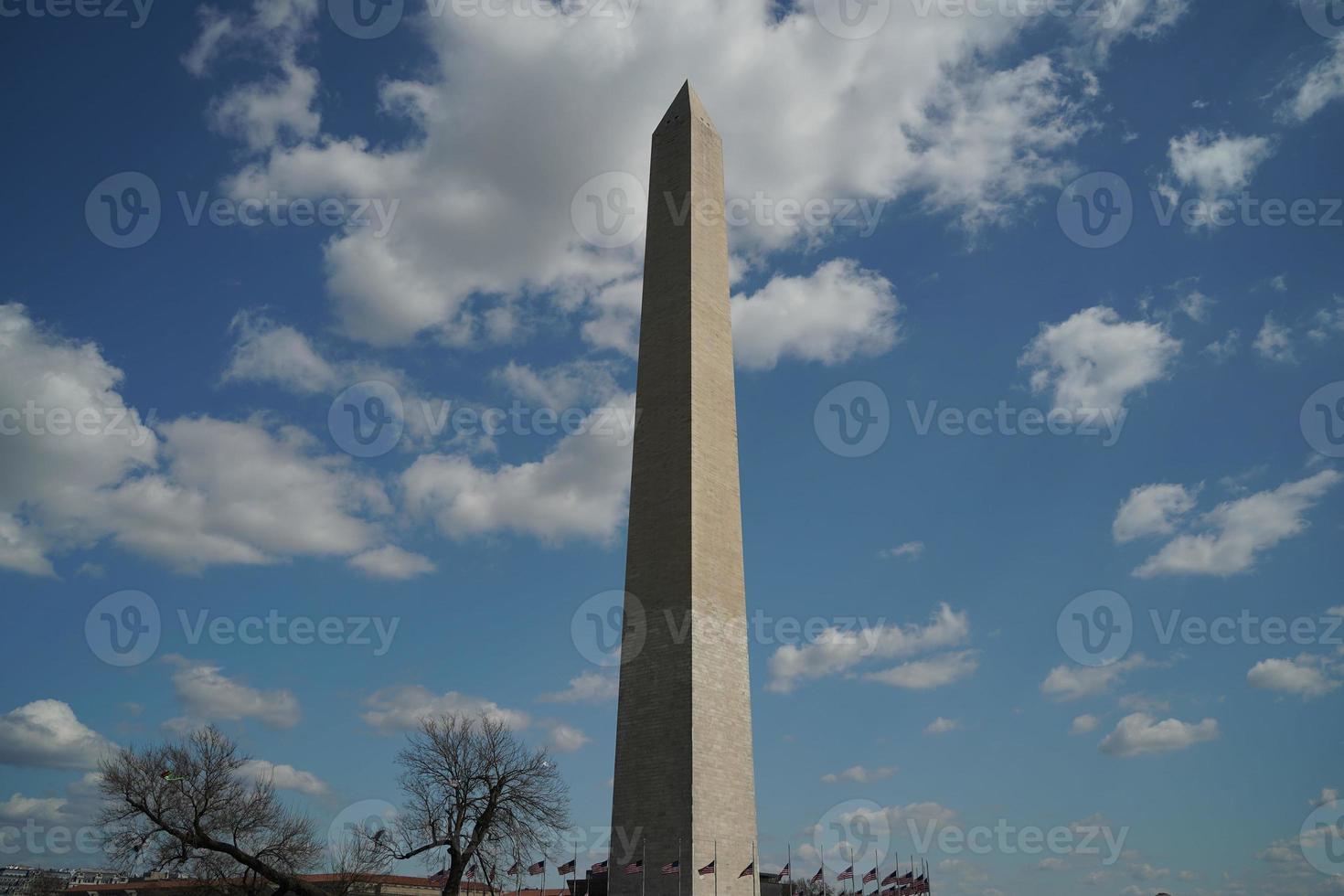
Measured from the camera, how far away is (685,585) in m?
35.7

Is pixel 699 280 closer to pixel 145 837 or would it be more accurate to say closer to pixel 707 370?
pixel 707 370

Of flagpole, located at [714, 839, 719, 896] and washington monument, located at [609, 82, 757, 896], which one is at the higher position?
washington monument, located at [609, 82, 757, 896]

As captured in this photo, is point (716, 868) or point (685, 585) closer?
point (716, 868)

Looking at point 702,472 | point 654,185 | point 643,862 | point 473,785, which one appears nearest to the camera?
point 643,862

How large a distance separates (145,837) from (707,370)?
27.5m

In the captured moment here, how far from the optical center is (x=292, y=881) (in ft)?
125

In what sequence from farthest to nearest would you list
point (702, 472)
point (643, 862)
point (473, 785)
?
point (473, 785) → point (702, 472) → point (643, 862)

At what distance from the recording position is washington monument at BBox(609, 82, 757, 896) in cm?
3384

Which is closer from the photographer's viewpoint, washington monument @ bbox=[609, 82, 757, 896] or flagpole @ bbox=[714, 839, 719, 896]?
flagpole @ bbox=[714, 839, 719, 896]

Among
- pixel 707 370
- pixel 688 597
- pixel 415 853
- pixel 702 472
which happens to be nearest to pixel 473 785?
pixel 415 853

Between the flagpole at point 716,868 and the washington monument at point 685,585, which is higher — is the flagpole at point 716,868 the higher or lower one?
the lower one

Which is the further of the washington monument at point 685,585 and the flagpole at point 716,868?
the washington monument at point 685,585

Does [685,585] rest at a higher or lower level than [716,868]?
higher

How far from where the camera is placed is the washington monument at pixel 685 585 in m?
33.8
